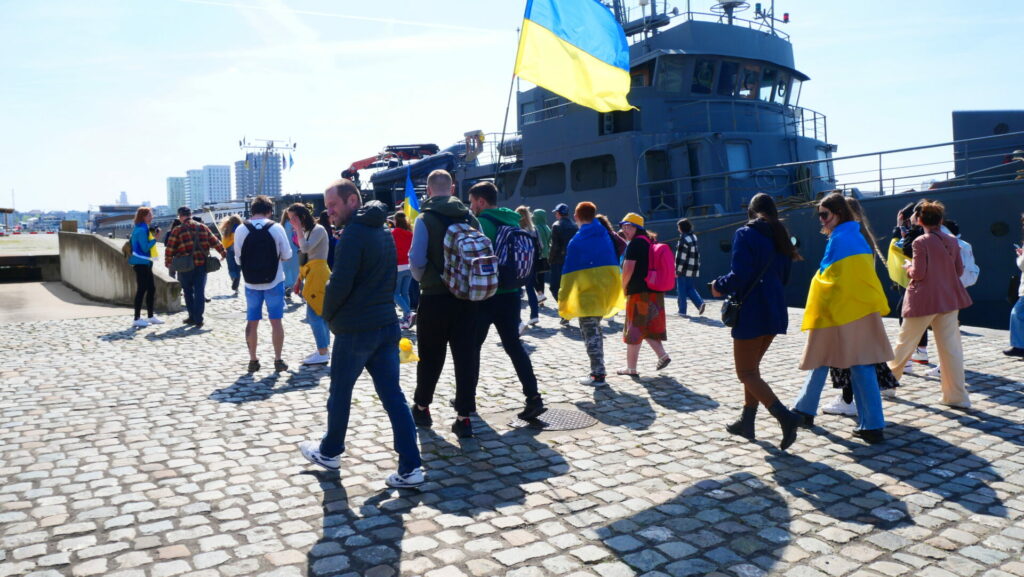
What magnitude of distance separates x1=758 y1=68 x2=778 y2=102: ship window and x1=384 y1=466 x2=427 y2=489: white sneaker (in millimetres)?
16369

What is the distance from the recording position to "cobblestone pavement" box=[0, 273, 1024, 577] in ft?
10.4

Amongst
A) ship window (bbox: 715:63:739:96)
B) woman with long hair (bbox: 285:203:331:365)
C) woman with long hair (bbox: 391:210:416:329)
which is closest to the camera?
woman with long hair (bbox: 285:203:331:365)

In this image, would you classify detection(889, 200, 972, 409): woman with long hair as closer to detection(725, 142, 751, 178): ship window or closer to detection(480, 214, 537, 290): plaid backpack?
detection(480, 214, 537, 290): plaid backpack

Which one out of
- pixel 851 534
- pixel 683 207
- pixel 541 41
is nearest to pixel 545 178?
pixel 683 207

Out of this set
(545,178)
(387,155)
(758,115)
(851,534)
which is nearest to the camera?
(851,534)

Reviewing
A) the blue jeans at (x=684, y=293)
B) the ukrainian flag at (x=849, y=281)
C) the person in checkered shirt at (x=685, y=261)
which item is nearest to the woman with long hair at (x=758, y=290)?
the ukrainian flag at (x=849, y=281)

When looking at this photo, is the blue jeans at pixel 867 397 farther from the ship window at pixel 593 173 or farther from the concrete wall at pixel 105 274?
the ship window at pixel 593 173

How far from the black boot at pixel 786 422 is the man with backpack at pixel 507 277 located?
5.47ft

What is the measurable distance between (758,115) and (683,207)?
12.4 ft

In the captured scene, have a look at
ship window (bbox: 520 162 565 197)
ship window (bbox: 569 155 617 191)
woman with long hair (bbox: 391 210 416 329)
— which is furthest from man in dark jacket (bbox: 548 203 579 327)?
ship window (bbox: 520 162 565 197)

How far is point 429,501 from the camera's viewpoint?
152 inches

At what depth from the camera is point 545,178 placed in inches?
733

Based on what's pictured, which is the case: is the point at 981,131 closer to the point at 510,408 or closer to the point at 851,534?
the point at 510,408

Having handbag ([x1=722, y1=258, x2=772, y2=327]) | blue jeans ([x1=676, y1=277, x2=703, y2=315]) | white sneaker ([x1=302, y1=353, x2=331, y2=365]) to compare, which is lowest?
white sneaker ([x1=302, y1=353, x2=331, y2=365])
